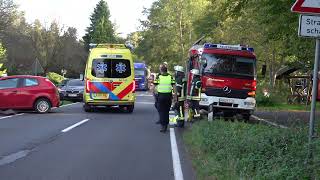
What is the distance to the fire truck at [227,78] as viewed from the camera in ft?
64.6

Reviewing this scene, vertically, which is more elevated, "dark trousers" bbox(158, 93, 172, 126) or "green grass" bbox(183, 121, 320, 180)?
"dark trousers" bbox(158, 93, 172, 126)

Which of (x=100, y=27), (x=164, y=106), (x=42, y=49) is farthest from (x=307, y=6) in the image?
(x=100, y=27)

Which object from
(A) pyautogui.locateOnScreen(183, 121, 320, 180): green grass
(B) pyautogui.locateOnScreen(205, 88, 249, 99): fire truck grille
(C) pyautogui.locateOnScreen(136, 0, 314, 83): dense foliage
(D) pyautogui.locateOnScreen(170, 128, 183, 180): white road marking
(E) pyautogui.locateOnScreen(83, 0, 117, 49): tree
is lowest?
(D) pyautogui.locateOnScreen(170, 128, 183, 180): white road marking

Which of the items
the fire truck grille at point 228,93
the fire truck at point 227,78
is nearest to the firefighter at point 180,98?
the fire truck at point 227,78

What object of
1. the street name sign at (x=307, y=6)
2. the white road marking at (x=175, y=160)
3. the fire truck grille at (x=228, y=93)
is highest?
the street name sign at (x=307, y=6)

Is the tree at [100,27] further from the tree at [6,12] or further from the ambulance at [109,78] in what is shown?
the ambulance at [109,78]

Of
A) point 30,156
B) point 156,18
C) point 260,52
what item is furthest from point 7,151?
point 156,18

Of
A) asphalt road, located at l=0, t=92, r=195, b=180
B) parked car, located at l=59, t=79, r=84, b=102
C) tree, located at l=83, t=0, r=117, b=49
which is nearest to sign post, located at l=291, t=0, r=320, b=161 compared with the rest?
asphalt road, located at l=0, t=92, r=195, b=180

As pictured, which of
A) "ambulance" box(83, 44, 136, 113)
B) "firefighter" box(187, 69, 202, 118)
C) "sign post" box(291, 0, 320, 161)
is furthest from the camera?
"ambulance" box(83, 44, 136, 113)

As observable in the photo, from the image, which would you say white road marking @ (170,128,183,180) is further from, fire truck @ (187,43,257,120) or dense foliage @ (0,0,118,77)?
dense foliage @ (0,0,118,77)

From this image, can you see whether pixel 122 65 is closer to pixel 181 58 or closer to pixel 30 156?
pixel 30 156

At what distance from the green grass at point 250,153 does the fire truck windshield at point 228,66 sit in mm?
7367

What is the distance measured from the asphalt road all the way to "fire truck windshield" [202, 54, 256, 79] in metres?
3.26

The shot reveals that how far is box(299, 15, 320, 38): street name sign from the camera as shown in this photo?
867 centimetres
